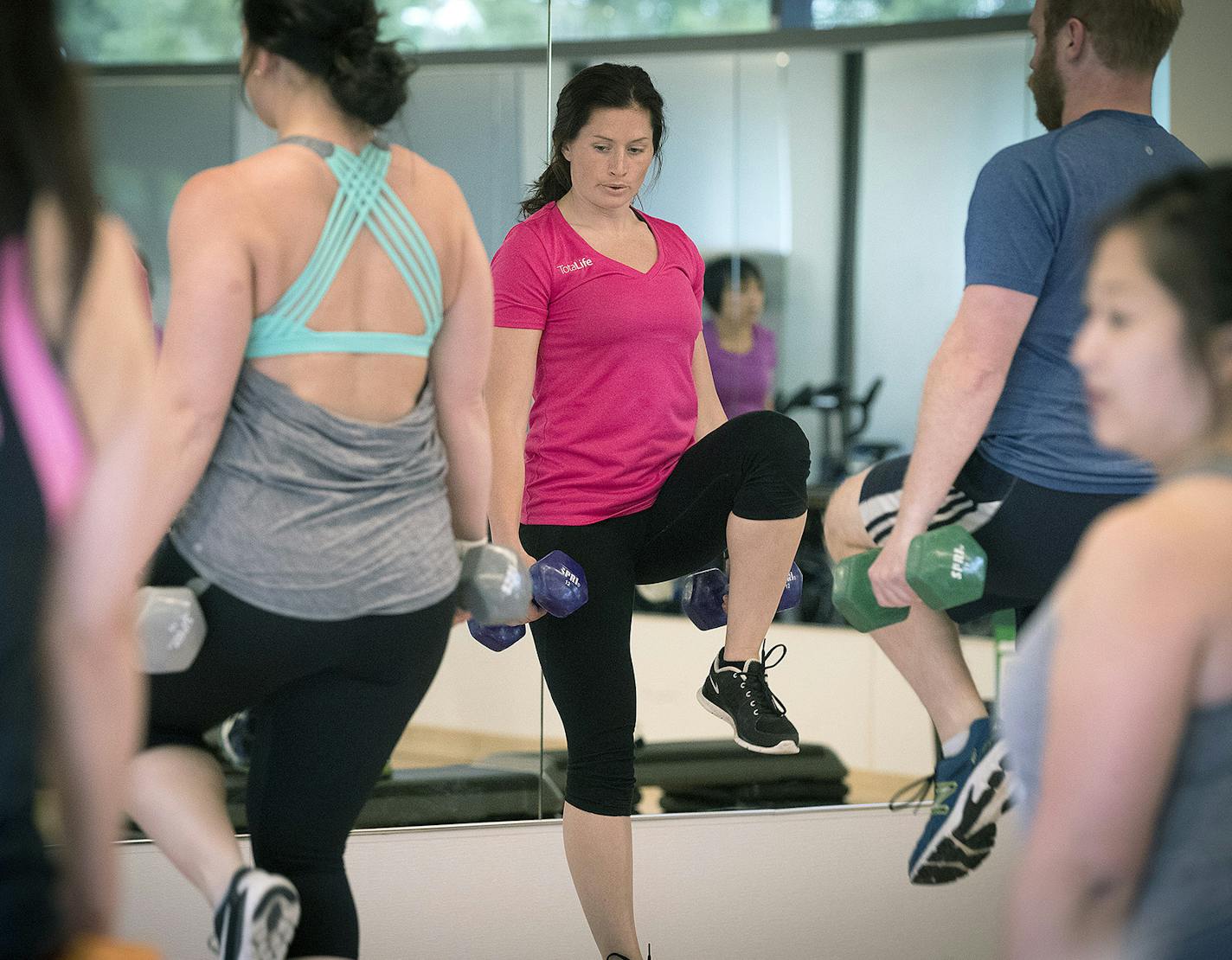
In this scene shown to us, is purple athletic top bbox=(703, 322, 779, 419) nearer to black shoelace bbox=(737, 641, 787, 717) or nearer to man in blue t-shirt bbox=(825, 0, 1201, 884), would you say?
black shoelace bbox=(737, 641, 787, 717)

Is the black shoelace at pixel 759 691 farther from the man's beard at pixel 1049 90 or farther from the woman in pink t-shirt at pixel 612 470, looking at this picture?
the man's beard at pixel 1049 90

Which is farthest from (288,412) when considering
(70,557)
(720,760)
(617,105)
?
(720,760)

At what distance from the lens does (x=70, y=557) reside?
105 centimetres

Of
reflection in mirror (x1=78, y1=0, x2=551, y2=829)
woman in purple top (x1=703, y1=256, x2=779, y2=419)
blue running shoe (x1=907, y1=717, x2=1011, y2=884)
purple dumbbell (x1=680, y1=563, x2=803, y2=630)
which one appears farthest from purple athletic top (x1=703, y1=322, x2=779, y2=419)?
blue running shoe (x1=907, y1=717, x2=1011, y2=884)

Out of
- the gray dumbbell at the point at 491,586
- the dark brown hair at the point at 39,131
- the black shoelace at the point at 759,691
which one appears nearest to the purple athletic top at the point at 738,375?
the black shoelace at the point at 759,691

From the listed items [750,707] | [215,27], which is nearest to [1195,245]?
[750,707]

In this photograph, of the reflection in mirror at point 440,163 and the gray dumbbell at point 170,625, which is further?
the reflection in mirror at point 440,163

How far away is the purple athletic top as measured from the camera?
3.75 meters

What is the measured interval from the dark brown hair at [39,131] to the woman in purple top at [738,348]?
255 cm

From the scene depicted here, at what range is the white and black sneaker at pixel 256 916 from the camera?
166 cm

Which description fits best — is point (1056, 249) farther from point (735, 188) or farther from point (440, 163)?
point (735, 188)

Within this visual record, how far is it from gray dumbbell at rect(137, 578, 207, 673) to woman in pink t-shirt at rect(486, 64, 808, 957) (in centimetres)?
87

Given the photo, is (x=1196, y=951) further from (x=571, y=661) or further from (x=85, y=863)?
(x=571, y=661)

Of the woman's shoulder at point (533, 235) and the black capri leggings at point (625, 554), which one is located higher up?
the woman's shoulder at point (533, 235)
